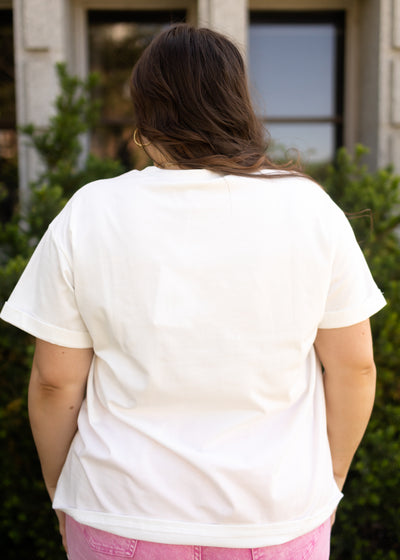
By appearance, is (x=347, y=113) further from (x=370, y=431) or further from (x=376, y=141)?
(x=370, y=431)

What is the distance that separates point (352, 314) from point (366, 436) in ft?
4.62

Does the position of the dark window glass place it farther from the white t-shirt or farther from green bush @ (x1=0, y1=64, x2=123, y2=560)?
the white t-shirt

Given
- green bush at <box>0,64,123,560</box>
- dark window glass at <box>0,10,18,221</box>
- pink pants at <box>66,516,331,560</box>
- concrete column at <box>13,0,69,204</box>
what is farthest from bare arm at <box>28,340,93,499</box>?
dark window glass at <box>0,10,18,221</box>

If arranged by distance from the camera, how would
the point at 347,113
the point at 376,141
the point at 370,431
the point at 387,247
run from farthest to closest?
the point at 347,113 → the point at 376,141 → the point at 387,247 → the point at 370,431

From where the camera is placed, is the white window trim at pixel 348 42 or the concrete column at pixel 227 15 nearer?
the concrete column at pixel 227 15

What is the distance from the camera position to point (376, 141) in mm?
3674

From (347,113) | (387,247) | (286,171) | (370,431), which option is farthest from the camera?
(347,113)

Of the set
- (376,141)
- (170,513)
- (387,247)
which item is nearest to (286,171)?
(170,513)

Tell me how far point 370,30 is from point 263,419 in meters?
3.48

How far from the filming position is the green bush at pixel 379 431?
238cm

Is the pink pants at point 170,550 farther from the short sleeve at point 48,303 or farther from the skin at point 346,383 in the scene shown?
the short sleeve at point 48,303

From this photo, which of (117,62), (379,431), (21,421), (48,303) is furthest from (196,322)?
(117,62)

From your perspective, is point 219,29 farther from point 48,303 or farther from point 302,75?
point 48,303

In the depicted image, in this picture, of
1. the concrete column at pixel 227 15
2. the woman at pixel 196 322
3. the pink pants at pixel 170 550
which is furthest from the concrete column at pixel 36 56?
the pink pants at pixel 170 550
